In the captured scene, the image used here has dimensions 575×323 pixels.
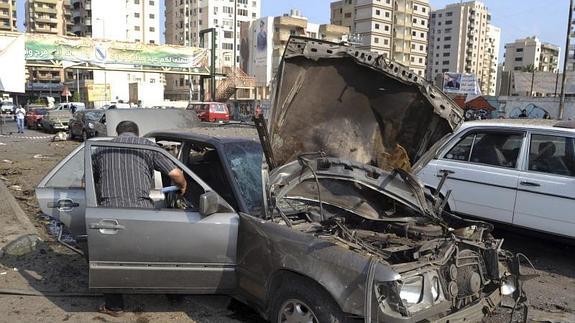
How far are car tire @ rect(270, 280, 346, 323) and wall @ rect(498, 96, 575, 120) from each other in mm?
34278

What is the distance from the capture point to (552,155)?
6.01m

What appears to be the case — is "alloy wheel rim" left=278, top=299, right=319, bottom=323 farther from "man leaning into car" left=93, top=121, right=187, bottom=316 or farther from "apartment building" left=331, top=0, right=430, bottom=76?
"apartment building" left=331, top=0, right=430, bottom=76

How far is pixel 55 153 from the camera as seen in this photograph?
17.1 meters

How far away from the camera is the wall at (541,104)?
109 ft

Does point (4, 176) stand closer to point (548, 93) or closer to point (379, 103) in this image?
point (379, 103)

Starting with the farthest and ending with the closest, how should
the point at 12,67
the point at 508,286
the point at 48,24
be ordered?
the point at 48,24
the point at 12,67
the point at 508,286

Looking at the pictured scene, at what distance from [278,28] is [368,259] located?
10189 cm

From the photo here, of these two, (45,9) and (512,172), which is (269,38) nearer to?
(45,9)

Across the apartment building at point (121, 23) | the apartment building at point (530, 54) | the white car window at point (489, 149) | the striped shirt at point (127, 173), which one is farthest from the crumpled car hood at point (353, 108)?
the apartment building at point (530, 54)

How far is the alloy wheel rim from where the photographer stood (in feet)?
11.0

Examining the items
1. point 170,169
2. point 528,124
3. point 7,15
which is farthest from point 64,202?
point 7,15

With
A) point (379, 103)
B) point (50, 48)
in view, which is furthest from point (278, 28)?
point (379, 103)

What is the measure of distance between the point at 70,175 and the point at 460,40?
14934cm

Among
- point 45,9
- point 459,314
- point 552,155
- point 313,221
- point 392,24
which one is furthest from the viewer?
point 392,24
